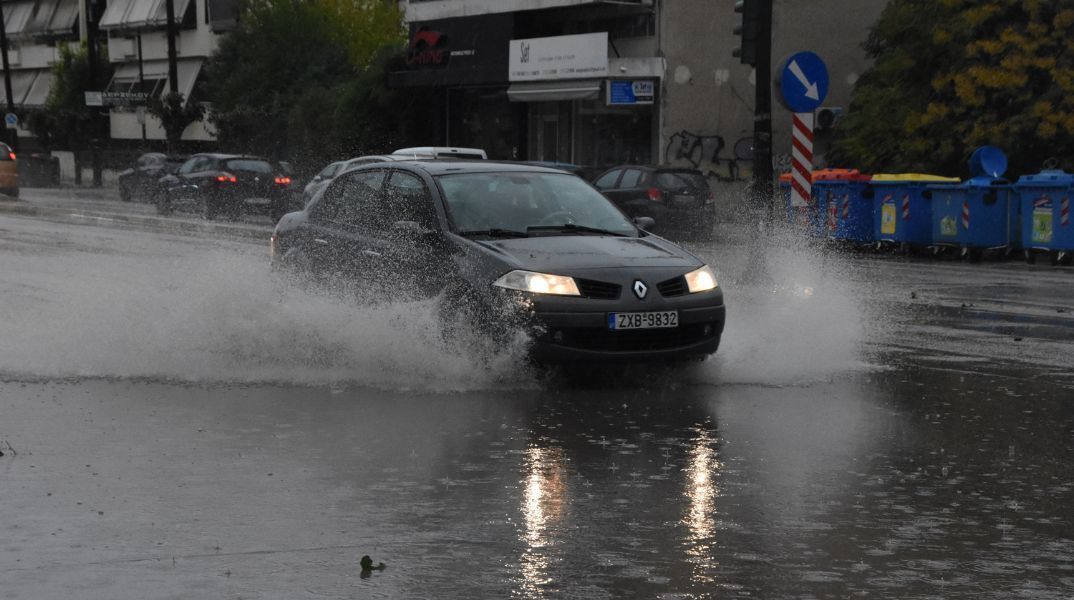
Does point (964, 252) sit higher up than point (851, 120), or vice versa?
point (851, 120)

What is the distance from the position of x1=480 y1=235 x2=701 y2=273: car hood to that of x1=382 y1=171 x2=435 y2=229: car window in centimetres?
74

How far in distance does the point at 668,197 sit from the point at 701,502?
2251 cm

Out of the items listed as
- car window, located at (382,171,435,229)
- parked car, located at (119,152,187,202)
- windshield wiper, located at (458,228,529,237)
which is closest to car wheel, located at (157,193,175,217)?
parked car, located at (119,152,187,202)

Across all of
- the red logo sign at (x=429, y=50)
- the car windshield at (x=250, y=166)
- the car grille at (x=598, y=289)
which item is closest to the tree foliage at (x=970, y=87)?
the car windshield at (x=250, y=166)

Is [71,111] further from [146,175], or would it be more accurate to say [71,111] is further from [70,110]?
[146,175]

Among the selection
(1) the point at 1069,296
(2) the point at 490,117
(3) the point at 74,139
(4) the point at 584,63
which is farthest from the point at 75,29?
(1) the point at 1069,296

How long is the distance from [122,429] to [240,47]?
160 feet

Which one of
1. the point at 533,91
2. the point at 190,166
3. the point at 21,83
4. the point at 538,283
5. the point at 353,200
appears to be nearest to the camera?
the point at 538,283

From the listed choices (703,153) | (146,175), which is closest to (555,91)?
(703,153)

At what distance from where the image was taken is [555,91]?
42188 millimetres

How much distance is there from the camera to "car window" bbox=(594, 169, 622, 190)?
29.7m

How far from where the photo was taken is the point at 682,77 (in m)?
40.8

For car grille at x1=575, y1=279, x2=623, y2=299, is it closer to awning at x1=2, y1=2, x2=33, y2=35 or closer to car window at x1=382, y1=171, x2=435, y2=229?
car window at x1=382, y1=171, x2=435, y2=229

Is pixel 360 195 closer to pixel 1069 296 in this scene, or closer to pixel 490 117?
pixel 1069 296
